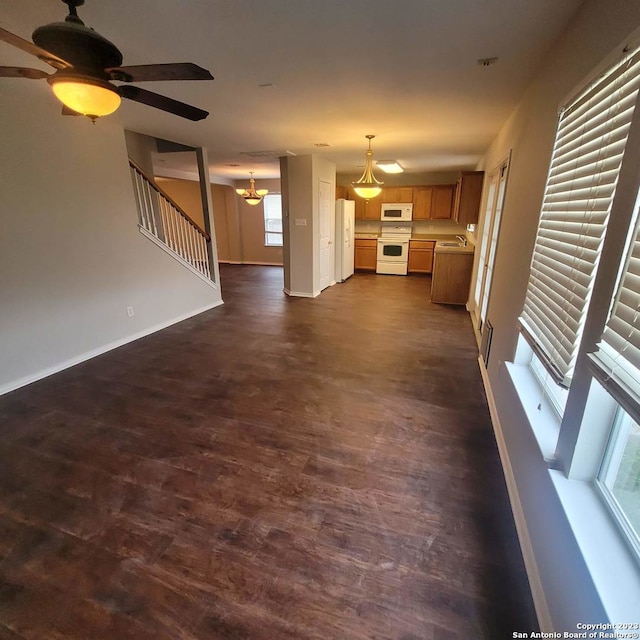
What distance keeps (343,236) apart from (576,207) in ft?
20.0

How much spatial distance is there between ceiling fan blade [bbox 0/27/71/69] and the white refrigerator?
5939 mm

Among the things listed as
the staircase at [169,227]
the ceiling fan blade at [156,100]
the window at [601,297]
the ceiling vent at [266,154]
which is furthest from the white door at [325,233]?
the window at [601,297]

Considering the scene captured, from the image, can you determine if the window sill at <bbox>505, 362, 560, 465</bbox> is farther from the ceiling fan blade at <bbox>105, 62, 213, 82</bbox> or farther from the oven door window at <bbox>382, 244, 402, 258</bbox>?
the oven door window at <bbox>382, 244, 402, 258</bbox>

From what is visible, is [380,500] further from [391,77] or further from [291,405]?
[391,77]

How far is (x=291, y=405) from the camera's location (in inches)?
109

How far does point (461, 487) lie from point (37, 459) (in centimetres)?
268

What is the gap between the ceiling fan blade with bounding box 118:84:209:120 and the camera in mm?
1784

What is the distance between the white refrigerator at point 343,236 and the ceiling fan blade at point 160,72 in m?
5.77

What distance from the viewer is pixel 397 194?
8.22m

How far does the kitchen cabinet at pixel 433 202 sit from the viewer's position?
309 inches

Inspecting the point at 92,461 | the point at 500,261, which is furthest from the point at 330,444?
the point at 500,261

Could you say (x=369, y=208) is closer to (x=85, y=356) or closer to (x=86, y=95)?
(x=85, y=356)

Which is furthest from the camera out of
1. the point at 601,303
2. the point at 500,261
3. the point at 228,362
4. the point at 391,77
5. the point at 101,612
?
the point at 228,362

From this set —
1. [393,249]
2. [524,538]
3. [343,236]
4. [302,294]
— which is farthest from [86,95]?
[393,249]
